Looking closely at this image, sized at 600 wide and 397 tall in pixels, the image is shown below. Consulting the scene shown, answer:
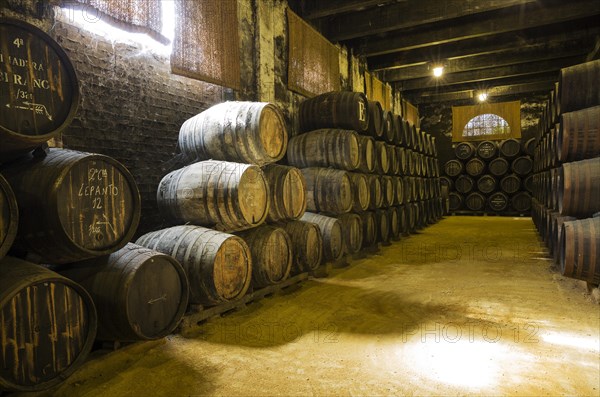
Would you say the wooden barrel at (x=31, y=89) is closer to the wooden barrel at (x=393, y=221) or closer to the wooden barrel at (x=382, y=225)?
the wooden barrel at (x=382, y=225)

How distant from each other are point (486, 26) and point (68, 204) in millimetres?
9722

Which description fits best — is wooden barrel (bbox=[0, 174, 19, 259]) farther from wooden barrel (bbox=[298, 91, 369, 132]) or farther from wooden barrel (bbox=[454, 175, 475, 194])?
wooden barrel (bbox=[454, 175, 475, 194])

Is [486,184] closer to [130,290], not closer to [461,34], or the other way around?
[461,34]

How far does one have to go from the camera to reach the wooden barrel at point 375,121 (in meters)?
7.26

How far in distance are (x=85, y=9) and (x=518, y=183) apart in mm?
14578

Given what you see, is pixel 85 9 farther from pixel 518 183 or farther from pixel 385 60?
pixel 518 183

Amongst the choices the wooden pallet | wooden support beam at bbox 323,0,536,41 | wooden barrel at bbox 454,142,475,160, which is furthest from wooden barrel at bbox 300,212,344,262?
wooden barrel at bbox 454,142,475,160

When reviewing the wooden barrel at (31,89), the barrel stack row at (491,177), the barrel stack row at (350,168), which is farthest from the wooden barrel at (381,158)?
the barrel stack row at (491,177)

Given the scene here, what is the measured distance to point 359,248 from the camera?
663cm

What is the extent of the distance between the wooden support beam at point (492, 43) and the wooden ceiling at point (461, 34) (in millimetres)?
20

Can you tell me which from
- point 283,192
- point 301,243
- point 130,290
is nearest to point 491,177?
point 301,243

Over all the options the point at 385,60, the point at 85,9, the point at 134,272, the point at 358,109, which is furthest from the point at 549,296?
the point at 385,60

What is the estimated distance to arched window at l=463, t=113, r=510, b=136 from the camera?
51.9 feet

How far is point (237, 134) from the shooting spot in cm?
420
